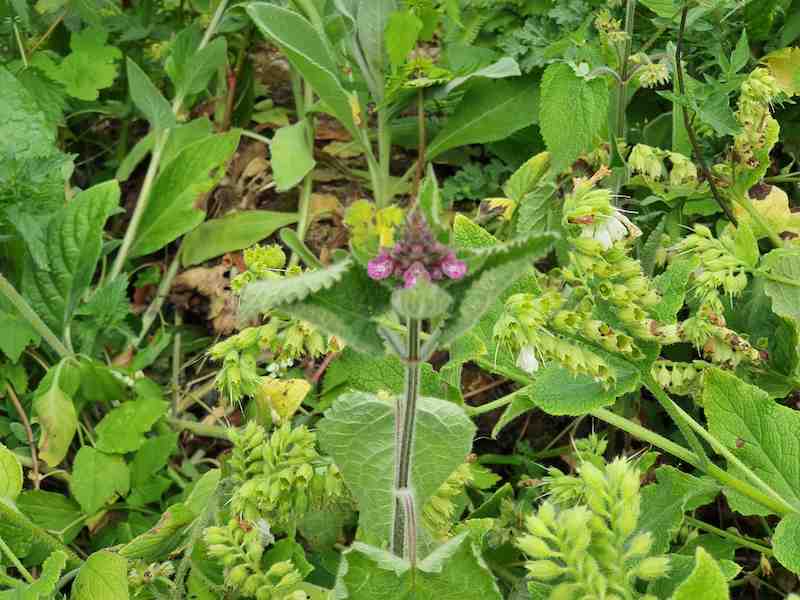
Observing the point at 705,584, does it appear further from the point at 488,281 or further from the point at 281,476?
the point at 281,476

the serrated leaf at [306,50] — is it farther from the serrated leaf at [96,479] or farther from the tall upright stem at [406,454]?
the tall upright stem at [406,454]

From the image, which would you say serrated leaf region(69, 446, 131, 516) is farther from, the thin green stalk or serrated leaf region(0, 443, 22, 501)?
the thin green stalk

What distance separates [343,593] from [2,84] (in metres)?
1.83

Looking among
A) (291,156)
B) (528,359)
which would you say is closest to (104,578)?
(528,359)

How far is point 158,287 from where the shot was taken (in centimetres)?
264

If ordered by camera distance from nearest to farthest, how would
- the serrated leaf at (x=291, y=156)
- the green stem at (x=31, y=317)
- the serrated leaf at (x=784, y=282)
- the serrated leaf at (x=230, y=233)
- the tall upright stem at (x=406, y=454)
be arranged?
the tall upright stem at (x=406, y=454) → the serrated leaf at (x=784, y=282) → the green stem at (x=31, y=317) → the serrated leaf at (x=291, y=156) → the serrated leaf at (x=230, y=233)

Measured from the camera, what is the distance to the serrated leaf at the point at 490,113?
8.29 ft

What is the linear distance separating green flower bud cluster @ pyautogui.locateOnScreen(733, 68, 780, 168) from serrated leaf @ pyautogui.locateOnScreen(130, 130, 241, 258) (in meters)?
1.28

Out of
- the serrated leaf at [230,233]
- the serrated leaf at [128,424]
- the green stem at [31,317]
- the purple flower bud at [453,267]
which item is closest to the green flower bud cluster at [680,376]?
the purple flower bud at [453,267]

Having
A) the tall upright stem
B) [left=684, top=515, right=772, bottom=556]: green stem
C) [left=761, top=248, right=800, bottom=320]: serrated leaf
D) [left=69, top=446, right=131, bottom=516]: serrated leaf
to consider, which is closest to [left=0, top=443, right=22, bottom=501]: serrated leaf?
[left=69, top=446, right=131, bottom=516]: serrated leaf

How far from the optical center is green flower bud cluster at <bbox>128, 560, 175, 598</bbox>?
1629 mm

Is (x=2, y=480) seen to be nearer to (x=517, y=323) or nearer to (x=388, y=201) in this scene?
(x=517, y=323)

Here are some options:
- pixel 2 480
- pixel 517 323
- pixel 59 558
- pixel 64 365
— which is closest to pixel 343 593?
pixel 517 323

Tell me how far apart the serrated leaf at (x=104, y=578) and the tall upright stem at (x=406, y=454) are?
53 cm
